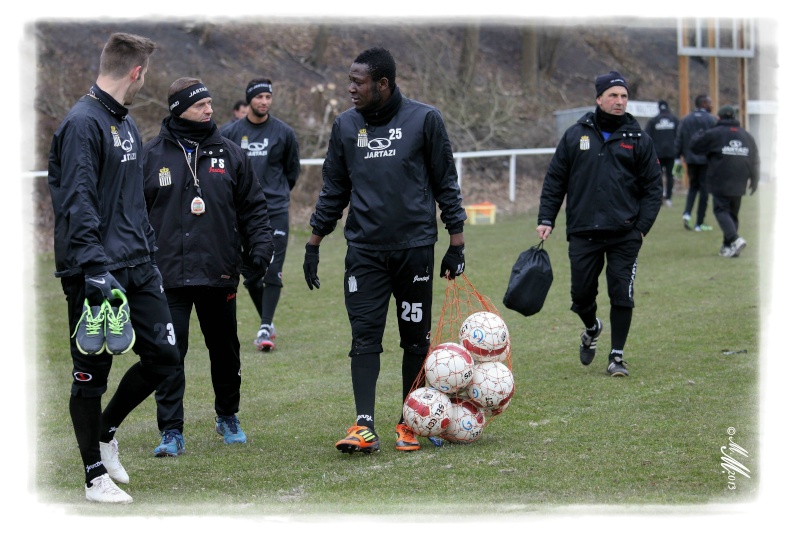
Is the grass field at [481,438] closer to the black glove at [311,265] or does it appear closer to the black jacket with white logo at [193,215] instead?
the black glove at [311,265]

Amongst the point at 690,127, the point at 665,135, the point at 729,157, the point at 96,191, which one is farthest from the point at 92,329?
the point at 665,135

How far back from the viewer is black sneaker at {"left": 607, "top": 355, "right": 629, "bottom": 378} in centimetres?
845

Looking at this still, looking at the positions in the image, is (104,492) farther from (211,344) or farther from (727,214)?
(727,214)

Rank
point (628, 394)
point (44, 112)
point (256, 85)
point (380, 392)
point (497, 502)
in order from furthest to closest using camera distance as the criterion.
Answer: point (44, 112), point (256, 85), point (380, 392), point (628, 394), point (497, 502)

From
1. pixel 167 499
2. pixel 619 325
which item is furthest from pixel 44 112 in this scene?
pixel 167 499

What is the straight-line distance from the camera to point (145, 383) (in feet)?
19.0

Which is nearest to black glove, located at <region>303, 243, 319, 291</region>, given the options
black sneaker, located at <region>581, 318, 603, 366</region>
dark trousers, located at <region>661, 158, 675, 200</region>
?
black sneaker, located at <region>581, 318, 603, 366</region>

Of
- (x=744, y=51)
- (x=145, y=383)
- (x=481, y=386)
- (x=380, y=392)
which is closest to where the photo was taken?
(x=145, y=383)

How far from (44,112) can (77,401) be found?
16246 mm

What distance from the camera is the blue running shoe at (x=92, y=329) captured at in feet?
16.8

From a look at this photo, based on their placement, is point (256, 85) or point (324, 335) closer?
point (256, 85)

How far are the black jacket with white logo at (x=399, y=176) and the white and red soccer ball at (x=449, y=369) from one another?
0.69m

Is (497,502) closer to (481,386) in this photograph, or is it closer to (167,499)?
A: (481,386)

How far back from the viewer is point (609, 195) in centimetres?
836
